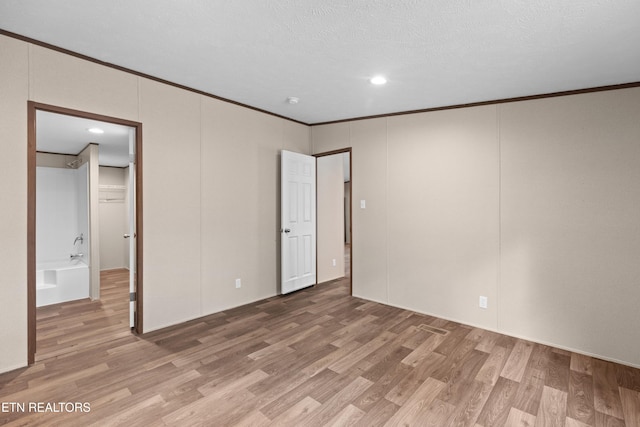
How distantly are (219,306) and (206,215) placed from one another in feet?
3.64

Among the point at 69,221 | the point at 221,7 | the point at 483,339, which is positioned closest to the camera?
the point at 221,7

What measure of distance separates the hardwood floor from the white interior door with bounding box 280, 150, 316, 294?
3.60ft

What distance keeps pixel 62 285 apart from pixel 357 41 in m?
4.95

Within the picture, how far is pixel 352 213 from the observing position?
4.56 metres

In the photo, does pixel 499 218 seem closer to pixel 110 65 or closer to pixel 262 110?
pixel 262 110

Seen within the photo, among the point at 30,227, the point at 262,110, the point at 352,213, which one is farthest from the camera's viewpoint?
the point at 352,213

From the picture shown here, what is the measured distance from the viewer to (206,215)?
3.65 metres

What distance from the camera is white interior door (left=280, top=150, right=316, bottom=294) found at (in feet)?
14.6

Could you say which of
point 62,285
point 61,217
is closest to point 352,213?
point 62,285

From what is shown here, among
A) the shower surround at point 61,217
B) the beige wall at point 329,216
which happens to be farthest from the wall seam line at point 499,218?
the shower surround at point 61,217

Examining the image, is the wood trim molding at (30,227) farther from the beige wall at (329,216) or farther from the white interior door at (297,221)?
the beige wall at (329,216)

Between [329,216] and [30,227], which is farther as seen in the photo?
[329,216]

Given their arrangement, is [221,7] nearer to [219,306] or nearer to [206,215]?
[206,215]

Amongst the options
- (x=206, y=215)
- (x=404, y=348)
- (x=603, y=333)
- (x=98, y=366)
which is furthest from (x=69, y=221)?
(x=603, y=333)
